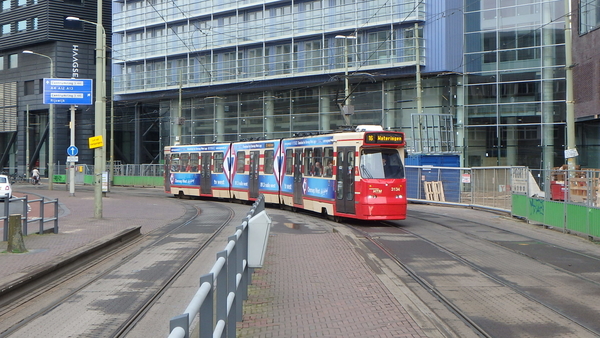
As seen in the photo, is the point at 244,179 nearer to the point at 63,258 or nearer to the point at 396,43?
the point at 396,43

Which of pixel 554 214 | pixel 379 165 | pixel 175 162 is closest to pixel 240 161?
pixel 175 162

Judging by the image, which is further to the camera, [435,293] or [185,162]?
[185,162]

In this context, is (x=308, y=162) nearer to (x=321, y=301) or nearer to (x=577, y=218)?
(x=577, y=218)

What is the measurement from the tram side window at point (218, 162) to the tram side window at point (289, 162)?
25.4 feet

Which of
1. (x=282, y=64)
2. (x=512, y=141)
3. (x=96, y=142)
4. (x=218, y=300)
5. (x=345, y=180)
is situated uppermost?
(x=282, y=64)

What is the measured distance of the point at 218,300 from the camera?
18.0 ft

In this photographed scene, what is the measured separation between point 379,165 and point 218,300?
15.6 metres

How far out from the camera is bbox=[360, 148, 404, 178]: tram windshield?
20625mm

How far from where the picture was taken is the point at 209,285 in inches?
165

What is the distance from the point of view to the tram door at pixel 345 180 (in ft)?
69.0

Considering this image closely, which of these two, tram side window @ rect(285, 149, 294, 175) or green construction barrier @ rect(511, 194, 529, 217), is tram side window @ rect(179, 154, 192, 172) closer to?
tram side window @ rect(285, 149, 294, 175)

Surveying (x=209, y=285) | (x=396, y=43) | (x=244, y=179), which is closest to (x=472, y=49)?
(x=396, y=43)

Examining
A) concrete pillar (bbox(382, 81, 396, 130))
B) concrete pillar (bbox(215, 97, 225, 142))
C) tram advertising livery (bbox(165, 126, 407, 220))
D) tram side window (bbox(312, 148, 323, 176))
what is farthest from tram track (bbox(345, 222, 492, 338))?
concrete pillar (bbox(215, 97, 225, 142))

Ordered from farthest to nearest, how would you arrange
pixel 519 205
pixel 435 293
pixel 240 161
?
1. pixel 240 161
2. pixel 519 205
3. pixel 435 293
